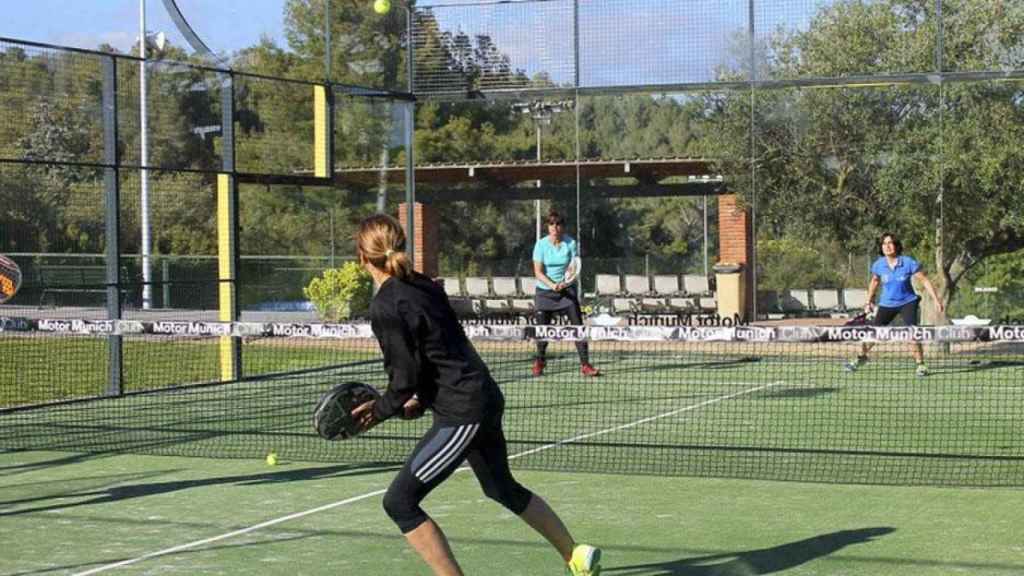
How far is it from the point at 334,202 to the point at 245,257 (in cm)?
218

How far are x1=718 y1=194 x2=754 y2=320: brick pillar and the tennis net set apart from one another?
9.20 ft

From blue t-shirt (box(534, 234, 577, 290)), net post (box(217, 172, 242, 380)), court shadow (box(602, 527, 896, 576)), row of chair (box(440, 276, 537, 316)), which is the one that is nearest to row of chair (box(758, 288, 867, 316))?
row of chair (box(440, 276, 537, 316))

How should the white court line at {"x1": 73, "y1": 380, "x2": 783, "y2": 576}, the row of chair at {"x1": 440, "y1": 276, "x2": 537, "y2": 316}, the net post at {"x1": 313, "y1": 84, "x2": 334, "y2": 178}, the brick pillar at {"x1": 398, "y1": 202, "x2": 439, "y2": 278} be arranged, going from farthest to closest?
1. the row of chair at {"x1": 440, "y1": 276, "x2": 537, "y2": 316}
2. the brick pillar at {"x1": 398, "y1": 202, "x2": 439, "y2": 278}
3. the net post at {"x1": 313, "y1": 84, "x2": 334, "y2": 178}
4. the white court line at {"x1": 73, "y1": 380, "x2": 783, "y2": 576}

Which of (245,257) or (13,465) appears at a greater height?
(245,257)

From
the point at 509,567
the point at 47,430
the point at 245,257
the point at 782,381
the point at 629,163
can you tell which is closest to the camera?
the point at 509,567

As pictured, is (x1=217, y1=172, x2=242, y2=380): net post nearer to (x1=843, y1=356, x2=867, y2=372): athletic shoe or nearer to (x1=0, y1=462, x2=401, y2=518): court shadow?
(x1=0, y1=462, x2=401, y2=518): court shadow

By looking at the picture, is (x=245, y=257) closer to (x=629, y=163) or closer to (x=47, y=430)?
(x=629, y=163)

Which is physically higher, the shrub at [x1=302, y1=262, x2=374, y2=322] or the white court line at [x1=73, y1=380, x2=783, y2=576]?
the shrub at [x1=302, y1=262, x2=374, y2=322]

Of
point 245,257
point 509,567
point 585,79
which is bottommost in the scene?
point 509,567

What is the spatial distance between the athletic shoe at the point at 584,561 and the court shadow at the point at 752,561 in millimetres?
665

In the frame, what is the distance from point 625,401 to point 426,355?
339 inches

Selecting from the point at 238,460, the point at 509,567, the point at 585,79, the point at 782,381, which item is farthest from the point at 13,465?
the point at 585,79

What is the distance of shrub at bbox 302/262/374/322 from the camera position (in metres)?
24.6

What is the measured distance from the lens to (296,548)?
7.59 meters
